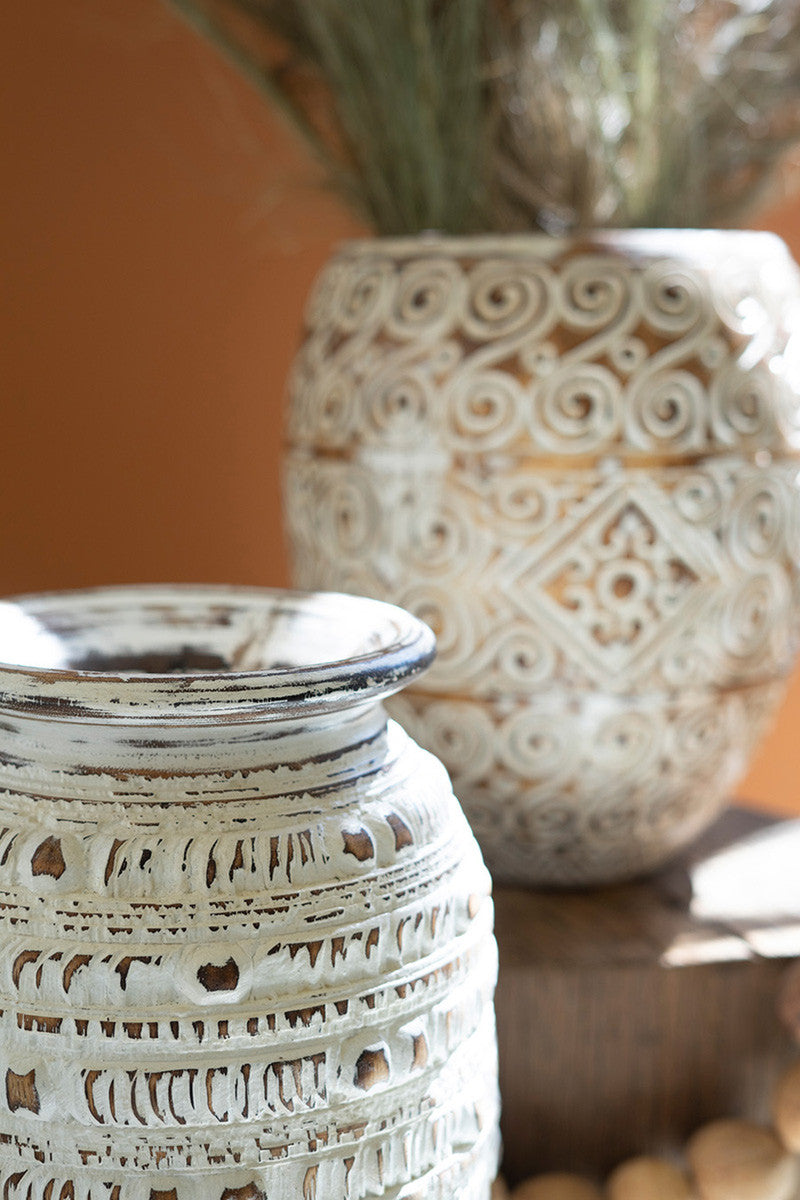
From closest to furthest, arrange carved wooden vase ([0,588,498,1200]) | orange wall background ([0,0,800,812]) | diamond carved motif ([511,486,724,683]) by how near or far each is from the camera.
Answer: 1. carved wooden vase ([0,588,498,1200])
2. diamond carved motif ([511,486,724,683])
3. orange wall background ([0,0,800,812])

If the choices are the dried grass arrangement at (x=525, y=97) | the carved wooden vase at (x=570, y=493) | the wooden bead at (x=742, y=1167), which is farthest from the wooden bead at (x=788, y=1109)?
the dried grass arrangement at (x=525, y=97)

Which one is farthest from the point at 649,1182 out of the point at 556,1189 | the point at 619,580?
the point at 619,580

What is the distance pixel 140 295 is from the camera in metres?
1.07

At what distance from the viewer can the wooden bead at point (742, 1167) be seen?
742 millimetres

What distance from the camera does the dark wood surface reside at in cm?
77

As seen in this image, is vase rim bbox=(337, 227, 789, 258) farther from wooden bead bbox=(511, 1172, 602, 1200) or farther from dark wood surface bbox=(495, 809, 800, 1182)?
wooden bead bbox=(511, 1172, 602, 1200)

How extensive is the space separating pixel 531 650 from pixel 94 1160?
1.30 ft

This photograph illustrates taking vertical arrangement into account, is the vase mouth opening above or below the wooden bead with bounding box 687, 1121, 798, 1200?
above

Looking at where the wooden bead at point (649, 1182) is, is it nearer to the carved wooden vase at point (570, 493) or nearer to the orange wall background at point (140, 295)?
the carved wooden vase at point (570, 493)

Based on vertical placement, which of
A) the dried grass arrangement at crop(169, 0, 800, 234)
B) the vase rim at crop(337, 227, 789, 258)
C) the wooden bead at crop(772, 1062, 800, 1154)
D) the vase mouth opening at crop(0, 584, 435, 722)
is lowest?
the wooden bead at crop(772, 1062, 800, 1154)

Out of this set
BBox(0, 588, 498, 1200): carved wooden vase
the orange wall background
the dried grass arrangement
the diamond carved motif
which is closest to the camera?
BBox(0, 588, 498, 1200): carved wooden vase

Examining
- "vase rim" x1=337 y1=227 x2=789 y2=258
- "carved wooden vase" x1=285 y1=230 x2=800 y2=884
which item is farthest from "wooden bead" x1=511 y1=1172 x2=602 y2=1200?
"vase rim" x1=337 y1=227 x2=789 y2=258

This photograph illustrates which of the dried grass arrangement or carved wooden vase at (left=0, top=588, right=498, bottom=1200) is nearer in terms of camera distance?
carved wooden vase at (left=0, top=588, right=498, bottom=1200)

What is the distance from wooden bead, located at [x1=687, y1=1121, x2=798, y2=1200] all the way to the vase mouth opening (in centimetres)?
41
